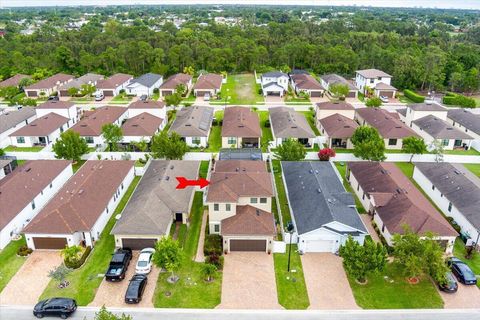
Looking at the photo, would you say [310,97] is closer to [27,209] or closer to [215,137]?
[215,137]

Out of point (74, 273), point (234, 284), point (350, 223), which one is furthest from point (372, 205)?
point (74, 273)

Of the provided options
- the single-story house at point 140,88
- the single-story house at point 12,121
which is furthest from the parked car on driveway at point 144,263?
the single-story house at point 140,88

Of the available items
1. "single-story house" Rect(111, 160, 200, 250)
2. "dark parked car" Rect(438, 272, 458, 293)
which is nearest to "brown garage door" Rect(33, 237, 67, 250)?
"single-story house" Rect(111, 160, 200, 250)

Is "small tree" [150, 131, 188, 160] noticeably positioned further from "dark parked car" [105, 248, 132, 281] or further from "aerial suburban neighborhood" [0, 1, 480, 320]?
"dark parked car" [105, 248, 132, 281]

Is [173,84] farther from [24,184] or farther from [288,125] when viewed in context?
[24,184]

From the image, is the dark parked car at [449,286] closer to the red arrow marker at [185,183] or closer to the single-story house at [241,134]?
the red arrow marker at [185,183]

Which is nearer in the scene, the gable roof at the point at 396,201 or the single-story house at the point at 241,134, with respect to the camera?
the gable roof at the point at 396,201

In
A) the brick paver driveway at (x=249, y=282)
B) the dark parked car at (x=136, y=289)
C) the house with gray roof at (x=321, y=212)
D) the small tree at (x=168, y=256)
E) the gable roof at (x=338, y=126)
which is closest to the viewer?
the dark parked car at (x=136, y=289)
